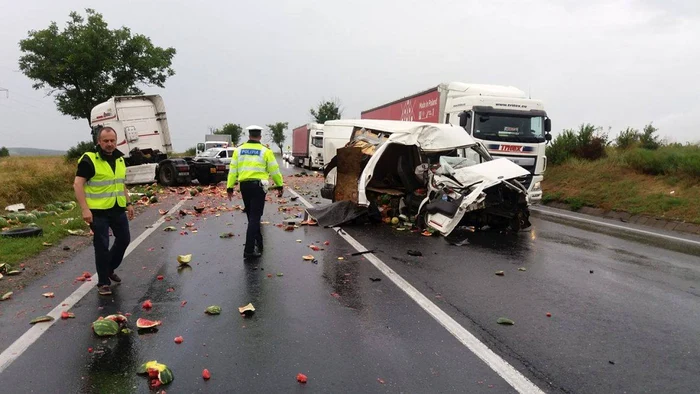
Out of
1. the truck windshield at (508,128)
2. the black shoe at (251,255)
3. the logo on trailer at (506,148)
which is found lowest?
the black shoe at (251,255)

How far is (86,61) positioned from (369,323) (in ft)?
116

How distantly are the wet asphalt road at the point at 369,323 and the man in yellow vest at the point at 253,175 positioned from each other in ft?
1.39

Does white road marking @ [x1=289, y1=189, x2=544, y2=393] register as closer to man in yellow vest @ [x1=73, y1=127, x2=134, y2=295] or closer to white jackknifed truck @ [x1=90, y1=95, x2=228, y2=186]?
man in yellow vest @ [x1=73, y1=127, x2=134, y2=295]

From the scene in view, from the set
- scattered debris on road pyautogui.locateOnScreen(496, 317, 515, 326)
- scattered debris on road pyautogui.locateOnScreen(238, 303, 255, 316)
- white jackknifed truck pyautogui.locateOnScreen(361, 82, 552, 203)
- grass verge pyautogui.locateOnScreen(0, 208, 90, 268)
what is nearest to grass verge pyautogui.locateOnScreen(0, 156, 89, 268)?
grass verge pyautogui.locateOnScreen(0, 208, 90, 268)

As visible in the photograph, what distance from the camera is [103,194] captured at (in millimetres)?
5656

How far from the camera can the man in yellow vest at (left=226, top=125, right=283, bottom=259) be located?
748 centimetres

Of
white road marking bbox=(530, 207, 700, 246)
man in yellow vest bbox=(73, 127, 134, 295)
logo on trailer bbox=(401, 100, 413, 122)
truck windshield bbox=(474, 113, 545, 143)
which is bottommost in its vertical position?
white road marking bbox=(530, 207, 700, 246)

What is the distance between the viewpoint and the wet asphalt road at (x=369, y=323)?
12.1 ft

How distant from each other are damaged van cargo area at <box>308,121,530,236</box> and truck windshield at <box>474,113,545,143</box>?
7.89 ft

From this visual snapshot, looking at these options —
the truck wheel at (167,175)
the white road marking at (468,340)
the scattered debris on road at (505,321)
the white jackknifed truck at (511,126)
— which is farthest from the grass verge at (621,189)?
the truck wheel at (167,175)

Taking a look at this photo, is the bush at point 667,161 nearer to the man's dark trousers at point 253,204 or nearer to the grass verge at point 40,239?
the man's dark trousers at point 253,204

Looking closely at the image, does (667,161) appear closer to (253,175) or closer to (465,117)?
(465,117)

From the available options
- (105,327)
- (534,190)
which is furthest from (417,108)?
(105,327)

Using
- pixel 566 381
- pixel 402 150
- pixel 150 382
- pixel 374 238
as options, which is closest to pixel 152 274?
pixel 150 382
